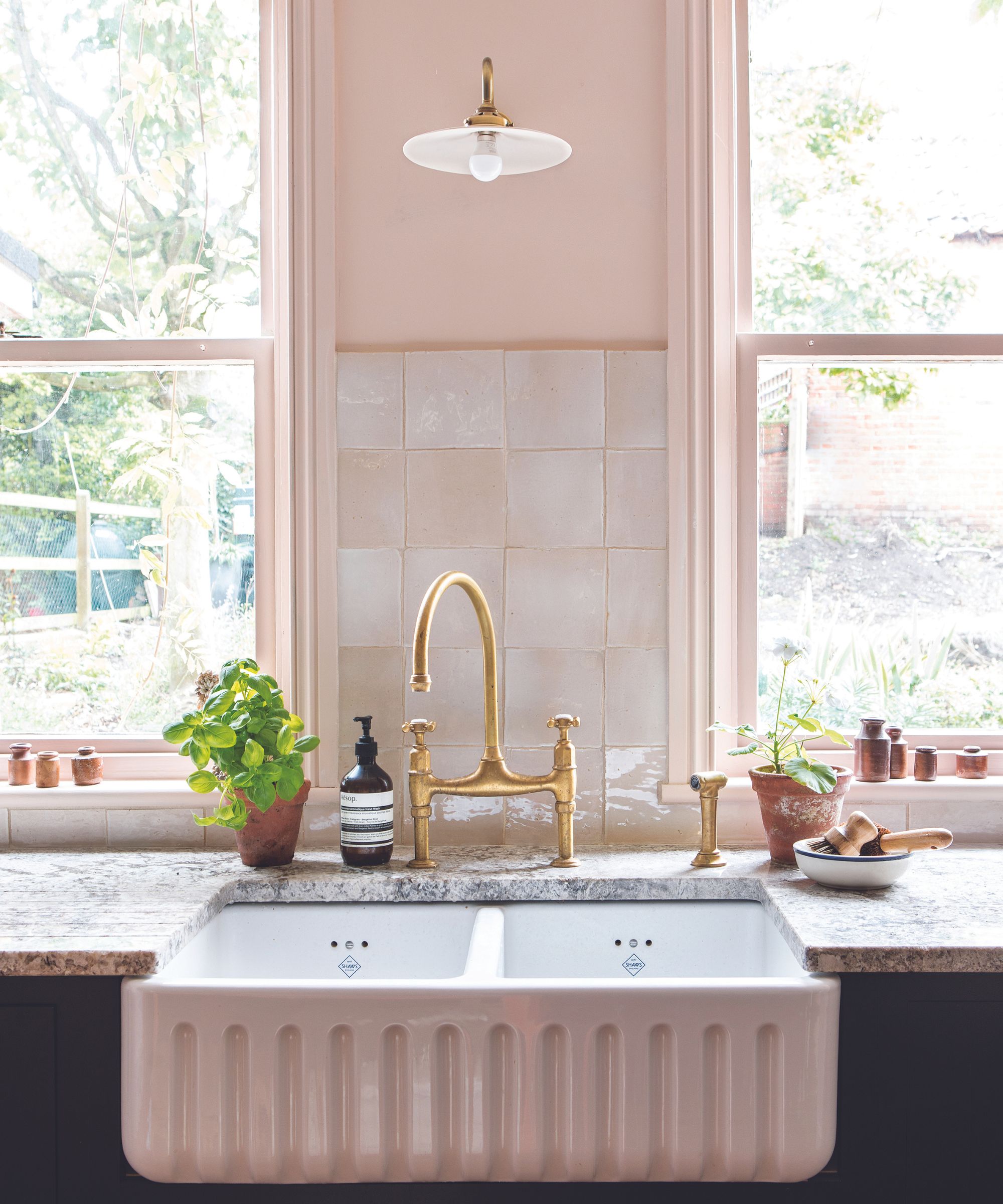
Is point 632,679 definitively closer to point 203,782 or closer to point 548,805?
point 548,805

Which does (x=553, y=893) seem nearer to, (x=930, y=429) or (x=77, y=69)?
(x=930, y=429)

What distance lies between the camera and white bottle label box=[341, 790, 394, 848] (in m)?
1.54

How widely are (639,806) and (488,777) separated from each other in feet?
1.02

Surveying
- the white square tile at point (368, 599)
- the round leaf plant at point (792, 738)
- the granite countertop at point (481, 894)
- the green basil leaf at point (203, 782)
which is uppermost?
the white square tile at point (368, 599)

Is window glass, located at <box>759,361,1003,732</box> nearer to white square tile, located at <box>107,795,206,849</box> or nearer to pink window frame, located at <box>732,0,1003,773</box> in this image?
pink window frame, located at <box>732,0,1003,773</box>

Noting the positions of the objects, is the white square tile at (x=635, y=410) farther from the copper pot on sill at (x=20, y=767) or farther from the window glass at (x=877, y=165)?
the copper pot on sill at (x=20, y=767)

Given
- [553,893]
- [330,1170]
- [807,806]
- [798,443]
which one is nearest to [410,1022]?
[330,1170]

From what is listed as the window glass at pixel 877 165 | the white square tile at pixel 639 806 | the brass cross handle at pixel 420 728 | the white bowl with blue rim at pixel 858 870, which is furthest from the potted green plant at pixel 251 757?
the window glass at pixel 877 165

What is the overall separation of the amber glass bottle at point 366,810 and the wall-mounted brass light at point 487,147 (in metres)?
0.87

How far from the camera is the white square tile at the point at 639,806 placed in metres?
1.71

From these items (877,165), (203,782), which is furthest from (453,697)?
(877,165)

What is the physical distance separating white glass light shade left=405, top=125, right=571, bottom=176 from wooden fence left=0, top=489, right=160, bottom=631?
785 millimetres

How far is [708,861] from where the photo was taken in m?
1.55

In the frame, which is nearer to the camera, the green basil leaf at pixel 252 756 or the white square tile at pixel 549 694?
the green basil leaf at pixel 252 756
